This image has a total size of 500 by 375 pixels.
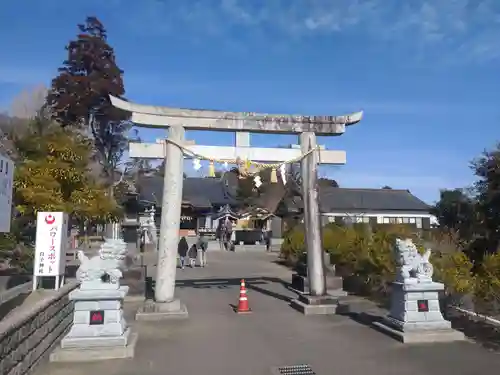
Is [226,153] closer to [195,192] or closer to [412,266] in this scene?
[412,266]

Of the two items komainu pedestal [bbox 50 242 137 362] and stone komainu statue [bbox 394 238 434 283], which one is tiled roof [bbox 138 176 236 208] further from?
stone komainu statue [bbox 394 238 434 283]

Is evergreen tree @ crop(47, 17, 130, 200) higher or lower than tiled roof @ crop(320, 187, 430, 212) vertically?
higher

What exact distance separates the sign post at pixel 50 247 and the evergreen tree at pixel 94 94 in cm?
2198

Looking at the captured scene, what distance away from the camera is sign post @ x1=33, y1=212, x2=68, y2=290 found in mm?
10367

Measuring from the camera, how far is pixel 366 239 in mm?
A: 15273

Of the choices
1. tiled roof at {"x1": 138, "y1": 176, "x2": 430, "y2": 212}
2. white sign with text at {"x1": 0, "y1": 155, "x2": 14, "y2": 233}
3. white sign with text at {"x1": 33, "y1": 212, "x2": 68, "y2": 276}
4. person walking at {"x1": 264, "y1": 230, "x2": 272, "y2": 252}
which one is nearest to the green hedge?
white sign with text at {"x1": 0, "y1": 155, "x2": 14, "y2": 233}

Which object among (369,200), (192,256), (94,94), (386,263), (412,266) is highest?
(94,94)

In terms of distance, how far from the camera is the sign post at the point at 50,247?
10.4 m

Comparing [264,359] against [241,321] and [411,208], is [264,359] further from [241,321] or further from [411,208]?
[411,208]

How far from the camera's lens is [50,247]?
35.1 feet

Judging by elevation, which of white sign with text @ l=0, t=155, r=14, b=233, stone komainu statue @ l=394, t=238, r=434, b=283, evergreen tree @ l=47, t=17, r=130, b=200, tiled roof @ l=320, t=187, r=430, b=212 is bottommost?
stone komainu statue @ l=394, t=238, r=434, b=283

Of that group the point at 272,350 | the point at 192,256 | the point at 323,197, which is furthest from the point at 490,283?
the point at 323,197

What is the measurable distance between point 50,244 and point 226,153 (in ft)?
15.9

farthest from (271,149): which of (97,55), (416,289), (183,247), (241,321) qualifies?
(97,55)
